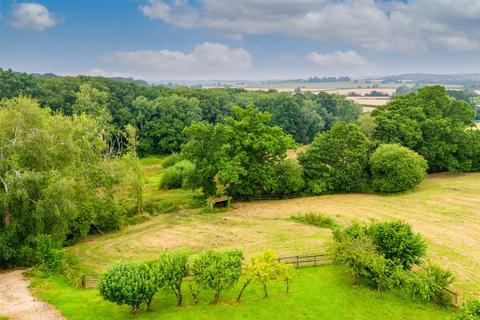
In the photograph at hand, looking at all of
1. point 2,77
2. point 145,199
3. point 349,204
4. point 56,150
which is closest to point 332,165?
point 349,204

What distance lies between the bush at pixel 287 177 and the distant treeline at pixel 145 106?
96.2 feet

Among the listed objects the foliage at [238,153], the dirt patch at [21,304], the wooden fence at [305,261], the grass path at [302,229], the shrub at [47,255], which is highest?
the foliage at [238,153]

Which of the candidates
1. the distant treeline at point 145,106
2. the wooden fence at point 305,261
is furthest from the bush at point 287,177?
the distant treeline at point 145,106

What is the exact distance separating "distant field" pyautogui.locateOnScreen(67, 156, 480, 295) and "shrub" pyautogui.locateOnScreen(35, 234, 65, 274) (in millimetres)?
2437

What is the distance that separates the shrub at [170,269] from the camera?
2329cm

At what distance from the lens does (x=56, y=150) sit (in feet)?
104

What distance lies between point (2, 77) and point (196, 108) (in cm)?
3859

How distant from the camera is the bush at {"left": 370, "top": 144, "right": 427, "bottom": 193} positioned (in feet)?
165

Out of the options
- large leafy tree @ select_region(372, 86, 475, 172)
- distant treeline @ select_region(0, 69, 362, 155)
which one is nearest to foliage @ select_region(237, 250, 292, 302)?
large leafy tree @ select_region(372, 86, 475, 172)

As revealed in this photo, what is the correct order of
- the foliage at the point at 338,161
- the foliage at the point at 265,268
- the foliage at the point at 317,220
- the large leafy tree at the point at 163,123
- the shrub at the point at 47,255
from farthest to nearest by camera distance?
the large leafy tree at the point at 163,123 < the foliage at the point at 338,161 < the foliage at the point at 317,220 < the shrub at the point at 47,255 < the foliage at the point at 265,268

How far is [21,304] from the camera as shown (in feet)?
78.9

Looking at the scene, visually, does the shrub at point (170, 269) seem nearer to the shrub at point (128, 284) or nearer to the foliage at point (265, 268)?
the shrub at point (128, 284)

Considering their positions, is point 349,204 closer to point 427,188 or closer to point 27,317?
point 427,188

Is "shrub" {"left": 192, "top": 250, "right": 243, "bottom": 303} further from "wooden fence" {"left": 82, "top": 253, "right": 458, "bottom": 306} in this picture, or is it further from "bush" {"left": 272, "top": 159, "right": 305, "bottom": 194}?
"bush" {"left": 272, "top": 159, "right": 305, "bottom": 194}
